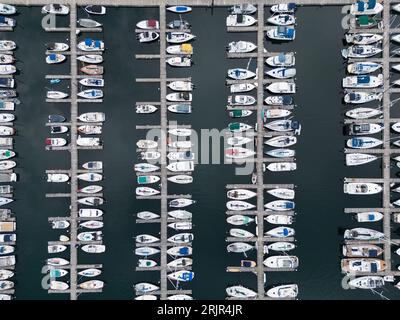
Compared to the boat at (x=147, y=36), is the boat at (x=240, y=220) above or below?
below

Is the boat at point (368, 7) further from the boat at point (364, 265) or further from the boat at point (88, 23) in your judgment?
the boat at point (88, 23)

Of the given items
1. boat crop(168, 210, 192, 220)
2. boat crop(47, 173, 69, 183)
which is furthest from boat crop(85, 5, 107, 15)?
boat crop(168, 210, 192, 220)

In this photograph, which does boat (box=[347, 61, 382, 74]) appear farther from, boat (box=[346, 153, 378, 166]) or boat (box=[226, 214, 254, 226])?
boat (box=[226, 214, 254, 226])

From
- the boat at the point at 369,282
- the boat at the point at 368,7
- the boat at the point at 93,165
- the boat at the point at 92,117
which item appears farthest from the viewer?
the boat at the point at 93,165

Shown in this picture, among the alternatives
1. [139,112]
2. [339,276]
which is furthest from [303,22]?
[339,276]

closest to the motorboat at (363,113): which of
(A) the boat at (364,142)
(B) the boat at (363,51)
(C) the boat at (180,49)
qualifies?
(A) the boat at (364,142)

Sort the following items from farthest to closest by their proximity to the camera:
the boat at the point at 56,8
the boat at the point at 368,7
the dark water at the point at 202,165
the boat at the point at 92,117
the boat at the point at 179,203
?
the dark water at the point at 202,165 → the boat at the point at 92,117 → the boat at the point at 179,203 → the boat at the point at 56,8 → the boat at the point at 368,7

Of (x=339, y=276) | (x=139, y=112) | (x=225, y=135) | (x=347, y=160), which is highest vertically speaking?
(x=139, y=112)
